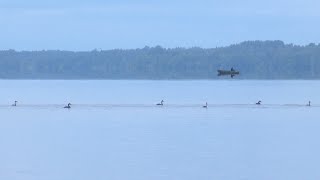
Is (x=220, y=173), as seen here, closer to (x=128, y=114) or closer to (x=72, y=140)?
(x=72, y=140)

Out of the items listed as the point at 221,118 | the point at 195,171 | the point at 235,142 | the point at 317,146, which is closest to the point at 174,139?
the point at 235,142

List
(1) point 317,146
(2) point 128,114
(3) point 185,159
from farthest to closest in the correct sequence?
(2) point 128,114 < (1) point 317,146 < (3) point 185,159

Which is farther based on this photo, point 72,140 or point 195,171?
point 72,140

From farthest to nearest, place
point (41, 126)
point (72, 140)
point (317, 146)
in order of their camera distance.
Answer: point (41, 126)
point (72, 140)
point (317, 146)

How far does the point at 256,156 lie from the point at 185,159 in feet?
13.9

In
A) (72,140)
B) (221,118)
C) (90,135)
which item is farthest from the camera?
(221,118)

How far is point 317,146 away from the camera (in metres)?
48.9

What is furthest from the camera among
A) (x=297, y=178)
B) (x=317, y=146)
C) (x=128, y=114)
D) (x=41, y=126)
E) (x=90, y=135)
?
(x=128, y=114)

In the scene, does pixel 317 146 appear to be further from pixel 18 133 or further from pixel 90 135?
pixel 18 133

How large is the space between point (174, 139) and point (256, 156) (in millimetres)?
11068

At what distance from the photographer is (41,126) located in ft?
224

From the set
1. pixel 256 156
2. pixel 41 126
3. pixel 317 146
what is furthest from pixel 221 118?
pixel 256 156

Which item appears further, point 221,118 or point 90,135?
point 221,118

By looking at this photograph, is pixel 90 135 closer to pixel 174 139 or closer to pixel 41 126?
pixel 174 139
